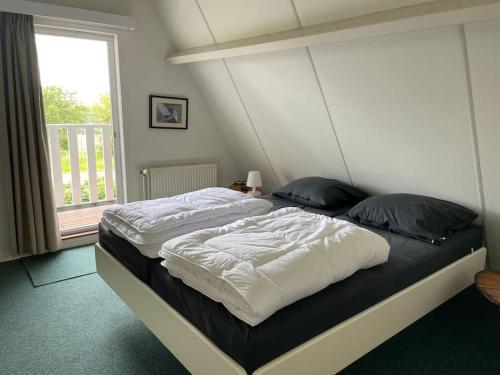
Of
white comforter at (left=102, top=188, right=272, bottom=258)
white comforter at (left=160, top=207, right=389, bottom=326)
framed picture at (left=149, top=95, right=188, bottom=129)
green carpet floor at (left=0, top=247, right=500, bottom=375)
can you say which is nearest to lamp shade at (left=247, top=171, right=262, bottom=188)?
framed picture at (left=149, top=95, right=188, bottom=129)

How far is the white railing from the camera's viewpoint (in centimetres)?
461

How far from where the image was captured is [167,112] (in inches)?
161

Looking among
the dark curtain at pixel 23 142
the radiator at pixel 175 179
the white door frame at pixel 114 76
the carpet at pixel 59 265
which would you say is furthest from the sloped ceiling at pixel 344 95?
the carpet at pixel 59 265

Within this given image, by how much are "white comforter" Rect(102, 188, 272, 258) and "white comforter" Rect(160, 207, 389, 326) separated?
0.24 meters

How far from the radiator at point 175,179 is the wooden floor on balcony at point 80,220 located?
70cm

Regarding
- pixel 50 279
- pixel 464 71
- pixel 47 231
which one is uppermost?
pixel 464 71

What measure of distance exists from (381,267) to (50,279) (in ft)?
8.35

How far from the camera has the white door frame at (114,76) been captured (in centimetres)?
339

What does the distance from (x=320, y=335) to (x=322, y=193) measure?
5.52 ft

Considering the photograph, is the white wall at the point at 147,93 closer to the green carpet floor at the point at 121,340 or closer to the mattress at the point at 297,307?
the green carpet floor at the point at 121,340

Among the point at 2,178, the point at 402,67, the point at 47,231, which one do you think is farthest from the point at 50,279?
the point at 402,67

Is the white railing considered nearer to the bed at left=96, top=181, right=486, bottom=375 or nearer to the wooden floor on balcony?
the wooden floor on balcony

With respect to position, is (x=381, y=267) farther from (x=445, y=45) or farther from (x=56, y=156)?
(x=56, y=156)

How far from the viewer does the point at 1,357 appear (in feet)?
6.89
